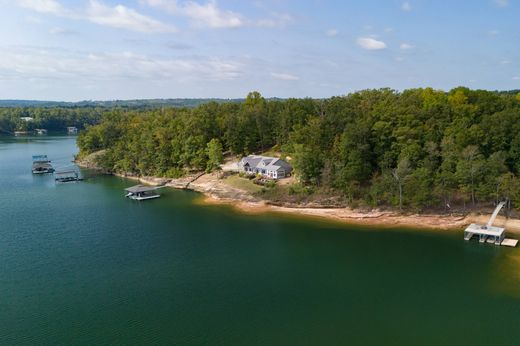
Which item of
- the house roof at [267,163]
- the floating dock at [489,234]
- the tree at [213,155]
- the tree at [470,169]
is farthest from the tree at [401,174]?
the tree at [213,155]

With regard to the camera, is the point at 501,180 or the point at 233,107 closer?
the point at 501,180

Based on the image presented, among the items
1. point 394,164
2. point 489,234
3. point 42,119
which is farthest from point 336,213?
point 42,119

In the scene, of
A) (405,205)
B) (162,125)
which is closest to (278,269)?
(405,205)

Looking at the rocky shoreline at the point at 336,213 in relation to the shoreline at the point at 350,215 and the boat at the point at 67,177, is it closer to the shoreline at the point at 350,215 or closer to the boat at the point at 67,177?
the shoreline at the point at 350,215

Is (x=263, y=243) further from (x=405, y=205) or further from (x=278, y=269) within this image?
(x=405, y=205)

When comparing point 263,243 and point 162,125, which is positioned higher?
point 162,125

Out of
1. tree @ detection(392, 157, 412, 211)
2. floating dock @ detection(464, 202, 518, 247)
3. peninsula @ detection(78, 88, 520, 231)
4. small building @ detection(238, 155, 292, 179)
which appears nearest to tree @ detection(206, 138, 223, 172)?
peninsula @ detection(78, 88, 520, 231)
